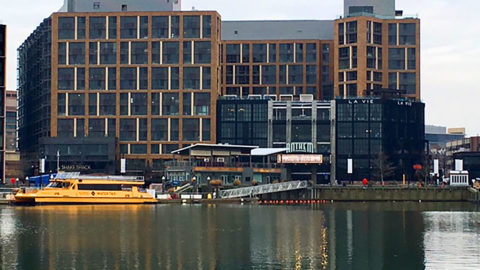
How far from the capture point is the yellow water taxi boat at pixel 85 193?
17762 centimetres

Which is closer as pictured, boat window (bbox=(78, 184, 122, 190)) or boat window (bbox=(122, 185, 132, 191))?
boat window (bbox=(78, 184, 122, 190))

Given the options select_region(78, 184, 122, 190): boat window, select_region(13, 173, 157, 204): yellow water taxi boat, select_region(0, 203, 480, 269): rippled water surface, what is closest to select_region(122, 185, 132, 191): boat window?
select_region(13, 173, 157, 204): yellow water taxi boat

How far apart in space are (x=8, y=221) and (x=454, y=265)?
67.0 metres

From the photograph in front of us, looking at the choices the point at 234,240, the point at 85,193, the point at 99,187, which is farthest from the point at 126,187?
the point at 234,240

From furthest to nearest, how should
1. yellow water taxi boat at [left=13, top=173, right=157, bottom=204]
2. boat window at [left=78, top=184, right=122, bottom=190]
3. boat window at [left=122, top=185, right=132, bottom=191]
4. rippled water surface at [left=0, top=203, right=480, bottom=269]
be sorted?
boat window at [left=122, top=185, right=132, bottom=191] < boat window at [left=78, top=184, right=122, bottom=190] < yellow water taxi boat at [left=13, top=173, right=157, bottom=204] < rippled water surface at [left=0, top=203, right=480, bottom=269]

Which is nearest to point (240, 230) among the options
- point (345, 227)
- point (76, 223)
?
point (345, 227)

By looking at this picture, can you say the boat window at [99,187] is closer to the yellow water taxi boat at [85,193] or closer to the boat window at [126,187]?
the yellow water taxi boat at [85,193]

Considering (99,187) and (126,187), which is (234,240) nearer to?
(99,187)

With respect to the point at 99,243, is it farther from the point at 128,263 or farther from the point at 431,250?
the point at 431,250

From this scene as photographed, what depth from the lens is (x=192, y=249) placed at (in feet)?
307

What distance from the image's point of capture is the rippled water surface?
273ft

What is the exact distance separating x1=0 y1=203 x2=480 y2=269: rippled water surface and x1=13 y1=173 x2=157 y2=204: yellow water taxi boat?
20853 mm

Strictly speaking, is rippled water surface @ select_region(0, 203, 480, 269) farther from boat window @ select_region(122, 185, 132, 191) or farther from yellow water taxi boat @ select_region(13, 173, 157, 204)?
boat window @ select_region(122, 185, 132, 191)

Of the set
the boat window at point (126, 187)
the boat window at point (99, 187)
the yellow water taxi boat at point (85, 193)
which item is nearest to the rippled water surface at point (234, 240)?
the yellow water taxi boat at point (85, 193)
